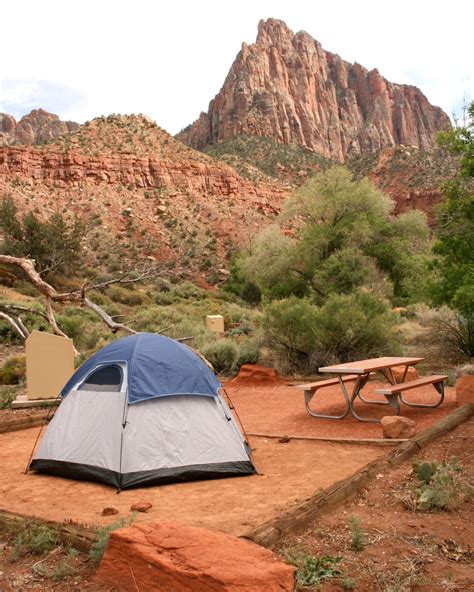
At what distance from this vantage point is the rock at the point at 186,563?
328 cm

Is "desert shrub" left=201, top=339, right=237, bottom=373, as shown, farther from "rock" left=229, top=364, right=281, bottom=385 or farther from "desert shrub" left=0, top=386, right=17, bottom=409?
"desert shrub" left=0, top=386, right=17, bottom=409

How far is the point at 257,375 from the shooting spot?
14.2 metres

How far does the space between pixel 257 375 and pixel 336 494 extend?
29.2 feet

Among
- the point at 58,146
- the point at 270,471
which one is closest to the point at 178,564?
the point at 270,471

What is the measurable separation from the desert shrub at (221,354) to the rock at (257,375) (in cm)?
123

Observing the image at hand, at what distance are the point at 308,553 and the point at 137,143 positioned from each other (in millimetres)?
61177

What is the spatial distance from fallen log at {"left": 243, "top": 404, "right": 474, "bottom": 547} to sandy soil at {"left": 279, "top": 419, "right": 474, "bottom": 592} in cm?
8

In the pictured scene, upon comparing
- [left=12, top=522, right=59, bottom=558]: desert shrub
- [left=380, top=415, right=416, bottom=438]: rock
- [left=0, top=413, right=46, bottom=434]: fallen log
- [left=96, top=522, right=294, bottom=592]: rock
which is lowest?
[left=0, top=413, right=46, bottom=434]: fallen log

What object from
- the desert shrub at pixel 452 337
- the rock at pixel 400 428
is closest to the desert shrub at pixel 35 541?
the rock at pixel 400 428

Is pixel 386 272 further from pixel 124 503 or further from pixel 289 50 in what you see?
pixel 289 50

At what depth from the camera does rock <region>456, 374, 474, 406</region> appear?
916cm

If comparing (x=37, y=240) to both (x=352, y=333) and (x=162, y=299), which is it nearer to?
(x=162, y=299)

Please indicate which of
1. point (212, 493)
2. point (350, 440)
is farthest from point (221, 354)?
point (212, 493)

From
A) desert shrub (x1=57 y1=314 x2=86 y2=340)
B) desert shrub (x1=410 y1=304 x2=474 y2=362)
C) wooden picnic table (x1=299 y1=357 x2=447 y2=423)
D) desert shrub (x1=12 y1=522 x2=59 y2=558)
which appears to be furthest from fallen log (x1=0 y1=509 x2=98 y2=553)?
desert shrub (x1=57 y1=314 x2=86 y2=340)
